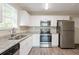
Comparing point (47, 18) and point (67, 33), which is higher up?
point (47, 18)

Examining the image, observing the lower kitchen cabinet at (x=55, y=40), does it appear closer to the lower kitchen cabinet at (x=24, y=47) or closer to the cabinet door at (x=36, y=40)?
the cabinet door at (x=36, y=40)

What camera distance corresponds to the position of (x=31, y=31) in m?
7.69

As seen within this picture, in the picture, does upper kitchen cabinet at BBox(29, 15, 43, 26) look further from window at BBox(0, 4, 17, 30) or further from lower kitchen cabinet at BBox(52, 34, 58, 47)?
window at BBox(0, 4, 17, 30)

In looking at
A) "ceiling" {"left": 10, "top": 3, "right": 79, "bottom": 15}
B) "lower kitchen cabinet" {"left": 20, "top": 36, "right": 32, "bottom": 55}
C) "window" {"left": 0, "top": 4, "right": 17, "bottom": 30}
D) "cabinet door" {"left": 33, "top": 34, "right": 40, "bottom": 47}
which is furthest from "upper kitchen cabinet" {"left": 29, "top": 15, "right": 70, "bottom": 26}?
"lower kitchen cabinet" {"left": 20, "top": 36, "right": 32, "bottom": 55}

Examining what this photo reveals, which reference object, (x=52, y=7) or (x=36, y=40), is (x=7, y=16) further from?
(x=36, y=40)

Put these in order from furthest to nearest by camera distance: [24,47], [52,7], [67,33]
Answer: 1. [67,33]
2. [52,7]
3. [24,47]

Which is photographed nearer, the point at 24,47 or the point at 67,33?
the point at 24,47

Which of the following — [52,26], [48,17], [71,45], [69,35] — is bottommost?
[71,45]

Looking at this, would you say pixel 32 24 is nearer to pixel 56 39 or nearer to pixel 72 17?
pixel 56 39

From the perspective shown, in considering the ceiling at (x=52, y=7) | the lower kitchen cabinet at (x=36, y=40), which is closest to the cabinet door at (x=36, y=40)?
the lower kitchen cabinet at (x=36, y=40)

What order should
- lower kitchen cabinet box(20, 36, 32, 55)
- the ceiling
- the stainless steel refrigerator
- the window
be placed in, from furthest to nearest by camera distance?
the stainless steel refrigerator → the ceiling → the window → lower kitchen cabinet box(20, 36, 32, 55)

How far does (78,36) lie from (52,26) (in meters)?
1.88

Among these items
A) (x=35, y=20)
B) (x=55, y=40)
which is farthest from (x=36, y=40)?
(x=35, y=20)

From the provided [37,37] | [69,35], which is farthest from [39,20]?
[69,35]
